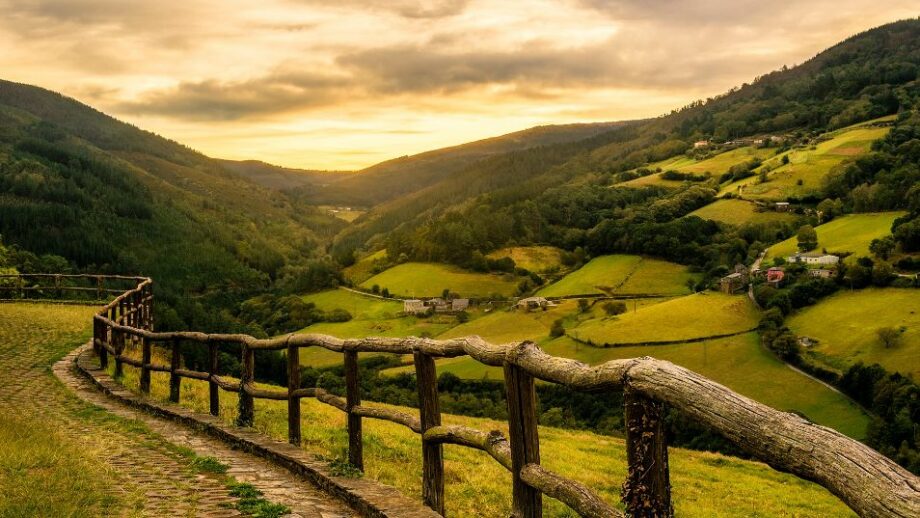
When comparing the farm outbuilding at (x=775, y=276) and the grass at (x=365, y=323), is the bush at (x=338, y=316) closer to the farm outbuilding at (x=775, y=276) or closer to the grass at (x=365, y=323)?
the grass at (x=365, y=323)

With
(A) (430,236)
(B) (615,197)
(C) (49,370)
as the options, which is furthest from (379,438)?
(B) (615,197)

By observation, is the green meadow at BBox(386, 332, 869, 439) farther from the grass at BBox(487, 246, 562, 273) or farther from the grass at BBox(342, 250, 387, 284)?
the grass at BBox(342, 250, 387, 284)

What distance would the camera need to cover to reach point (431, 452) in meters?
7.54

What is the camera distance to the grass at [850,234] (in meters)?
107

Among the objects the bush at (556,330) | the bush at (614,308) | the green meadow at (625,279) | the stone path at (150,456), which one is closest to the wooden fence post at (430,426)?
the stone path at (150,456)

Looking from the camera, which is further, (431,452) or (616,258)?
(616,258)

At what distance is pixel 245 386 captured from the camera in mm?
11602

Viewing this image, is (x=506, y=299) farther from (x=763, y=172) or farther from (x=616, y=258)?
(x=763, y=172)

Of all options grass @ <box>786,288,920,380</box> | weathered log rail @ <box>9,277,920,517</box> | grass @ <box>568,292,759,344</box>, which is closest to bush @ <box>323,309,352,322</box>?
grass @ <box>568,292,759,344</box>

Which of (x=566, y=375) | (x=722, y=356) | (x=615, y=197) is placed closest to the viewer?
(x=566, y=375)

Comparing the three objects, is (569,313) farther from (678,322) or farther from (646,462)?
(646,462)

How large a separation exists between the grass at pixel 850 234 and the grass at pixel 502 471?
91750mm

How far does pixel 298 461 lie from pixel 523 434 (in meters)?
4.72

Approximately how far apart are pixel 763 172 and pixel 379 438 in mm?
168930
